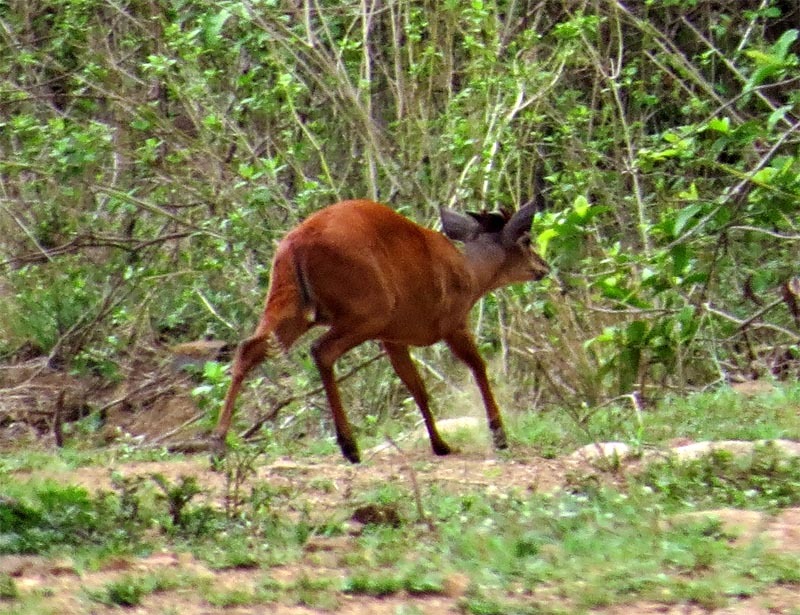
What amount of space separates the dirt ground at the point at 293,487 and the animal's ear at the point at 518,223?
52.4 inches

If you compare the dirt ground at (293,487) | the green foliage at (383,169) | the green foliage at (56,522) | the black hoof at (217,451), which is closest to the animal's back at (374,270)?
the dirt ground at (293,487)

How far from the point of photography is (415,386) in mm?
8164

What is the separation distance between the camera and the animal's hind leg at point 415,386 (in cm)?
791

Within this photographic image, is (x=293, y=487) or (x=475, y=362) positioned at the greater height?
(x=293, y=487)

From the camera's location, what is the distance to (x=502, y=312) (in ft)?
33.9

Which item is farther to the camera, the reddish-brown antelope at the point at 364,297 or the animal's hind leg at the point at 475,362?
the animal's hind leg at the point at 475,362

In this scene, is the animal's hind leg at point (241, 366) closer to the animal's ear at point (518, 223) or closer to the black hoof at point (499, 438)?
the black hoof at point (499, 438)

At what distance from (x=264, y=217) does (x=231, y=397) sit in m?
3.42

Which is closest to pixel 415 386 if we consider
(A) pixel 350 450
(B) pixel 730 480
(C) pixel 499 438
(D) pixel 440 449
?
(D) pixel 440 449

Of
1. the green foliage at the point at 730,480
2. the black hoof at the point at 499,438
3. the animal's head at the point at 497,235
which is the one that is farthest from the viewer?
the animal's head at the point at 497,235

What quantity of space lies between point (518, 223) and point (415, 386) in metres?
1.26

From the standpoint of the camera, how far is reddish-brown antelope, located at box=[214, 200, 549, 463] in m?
7.41

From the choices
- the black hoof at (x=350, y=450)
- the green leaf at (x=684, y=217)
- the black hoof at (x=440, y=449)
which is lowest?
A: the black hoof at (x=440, y=449)

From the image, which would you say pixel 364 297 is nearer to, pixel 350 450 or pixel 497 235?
pixel 350 450
